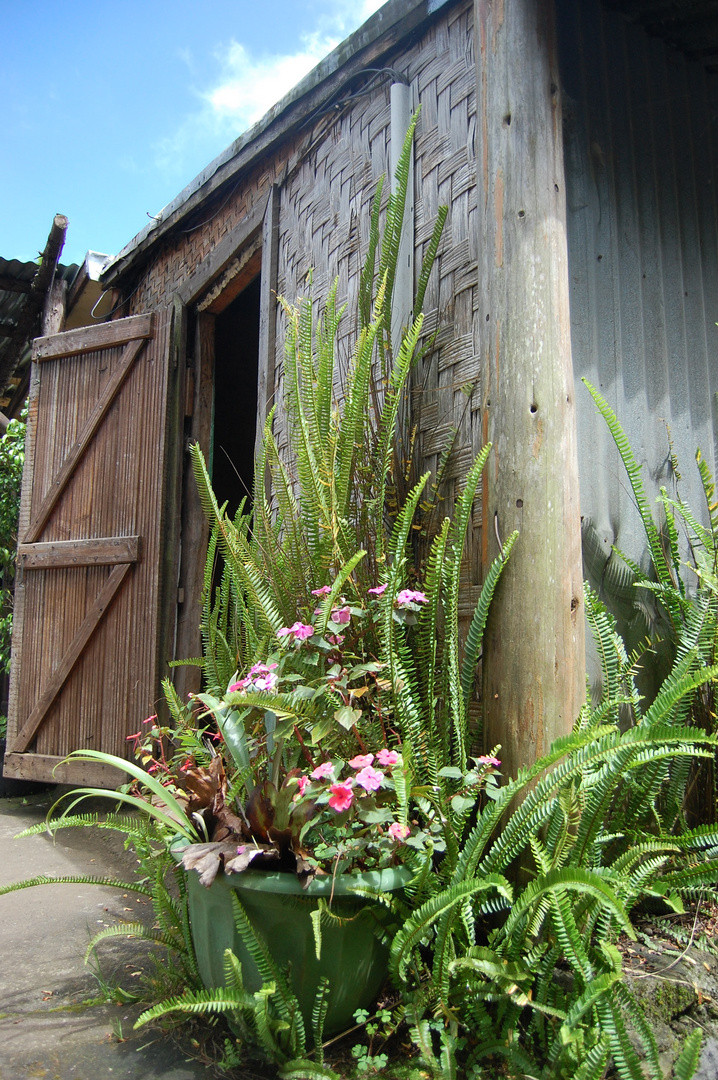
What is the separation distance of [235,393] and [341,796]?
4.54m

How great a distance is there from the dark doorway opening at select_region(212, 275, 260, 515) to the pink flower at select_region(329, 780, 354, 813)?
4.01 metres

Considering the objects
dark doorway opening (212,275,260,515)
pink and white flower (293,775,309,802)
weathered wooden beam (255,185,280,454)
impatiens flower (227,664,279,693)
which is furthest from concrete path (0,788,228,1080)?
dark doorway opening (212,275,260,515)

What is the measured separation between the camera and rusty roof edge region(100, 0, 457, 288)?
95.8 inches

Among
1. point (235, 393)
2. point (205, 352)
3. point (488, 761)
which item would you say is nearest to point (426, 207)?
point (488, 761)

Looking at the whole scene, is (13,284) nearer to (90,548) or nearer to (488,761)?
(90,548)

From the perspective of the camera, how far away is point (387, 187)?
250 centimetres

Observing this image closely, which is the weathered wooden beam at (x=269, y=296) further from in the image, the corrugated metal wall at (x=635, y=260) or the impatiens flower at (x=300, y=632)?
the impatiens flower at (x=300, y=632)

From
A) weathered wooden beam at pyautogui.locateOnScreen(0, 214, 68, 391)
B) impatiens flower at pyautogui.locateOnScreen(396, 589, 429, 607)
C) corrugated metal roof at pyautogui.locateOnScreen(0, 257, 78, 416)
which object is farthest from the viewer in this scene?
corrugated metal roof at pyautogui.locateOnScreen(0, 257, 78, 416)

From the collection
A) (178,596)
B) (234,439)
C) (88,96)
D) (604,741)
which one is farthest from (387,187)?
(88,96)

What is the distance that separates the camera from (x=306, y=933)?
1443 mm

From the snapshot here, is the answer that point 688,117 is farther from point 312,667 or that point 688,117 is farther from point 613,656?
point 312,667

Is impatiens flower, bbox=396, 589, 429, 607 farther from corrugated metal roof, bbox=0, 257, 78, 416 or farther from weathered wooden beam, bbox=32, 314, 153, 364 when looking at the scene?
corrugated metal roof, bbox=0, 257, 78, 416

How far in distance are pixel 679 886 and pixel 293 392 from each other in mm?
1363

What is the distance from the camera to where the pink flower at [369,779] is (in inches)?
54.9
